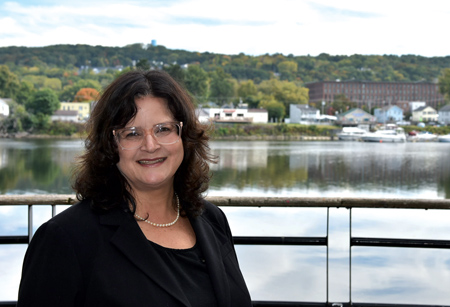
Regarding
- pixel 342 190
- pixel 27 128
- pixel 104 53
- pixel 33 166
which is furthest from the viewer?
pixel 104 53

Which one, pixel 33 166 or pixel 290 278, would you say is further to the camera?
pixel 33 166

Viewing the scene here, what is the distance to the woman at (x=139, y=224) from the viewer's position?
1.00m

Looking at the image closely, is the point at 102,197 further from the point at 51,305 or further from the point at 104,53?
the point at 104,53

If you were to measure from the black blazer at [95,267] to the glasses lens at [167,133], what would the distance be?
0.17 meters

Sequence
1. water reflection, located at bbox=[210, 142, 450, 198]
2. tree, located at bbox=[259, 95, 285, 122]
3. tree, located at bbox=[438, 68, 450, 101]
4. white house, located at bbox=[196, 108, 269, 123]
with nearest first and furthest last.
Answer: water reflection, located at bbox=[210, 142, 450, 198], white house, located at bbox=[196, 108, 269, 123], tree, located at bbox=[259, 95, 285, 122], tree, located at bbox=[438, 68, 450, 101]

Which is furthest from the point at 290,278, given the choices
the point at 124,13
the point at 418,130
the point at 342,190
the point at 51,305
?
the point at 124,13

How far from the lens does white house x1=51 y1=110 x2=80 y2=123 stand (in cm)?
5987

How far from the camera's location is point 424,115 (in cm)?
8425

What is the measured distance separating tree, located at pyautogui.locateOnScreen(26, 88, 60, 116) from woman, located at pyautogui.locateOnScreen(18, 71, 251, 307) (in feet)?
195

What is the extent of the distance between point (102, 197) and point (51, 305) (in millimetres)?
230

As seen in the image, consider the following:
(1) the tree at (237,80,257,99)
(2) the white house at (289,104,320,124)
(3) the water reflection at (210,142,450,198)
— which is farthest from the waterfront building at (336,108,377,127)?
(3) the water reflection at (210,142,450,198)

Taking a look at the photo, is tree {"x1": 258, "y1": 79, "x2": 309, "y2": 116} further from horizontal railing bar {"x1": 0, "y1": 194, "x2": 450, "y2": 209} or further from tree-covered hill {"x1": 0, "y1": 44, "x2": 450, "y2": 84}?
horizontal railing bar {"x1": 0, "y1": 194, "x2": 450, "y2": 209}

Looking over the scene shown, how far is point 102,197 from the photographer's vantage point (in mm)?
Answer: 1122

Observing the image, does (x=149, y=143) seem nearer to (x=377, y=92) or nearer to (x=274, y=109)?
(x=274, y=109)
